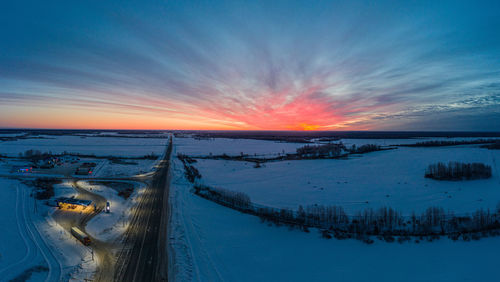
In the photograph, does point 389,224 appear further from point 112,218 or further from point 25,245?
point 25,245

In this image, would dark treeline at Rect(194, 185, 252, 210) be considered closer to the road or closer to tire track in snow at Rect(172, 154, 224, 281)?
tire track in snow at Rect(172, 154, 224, 281)

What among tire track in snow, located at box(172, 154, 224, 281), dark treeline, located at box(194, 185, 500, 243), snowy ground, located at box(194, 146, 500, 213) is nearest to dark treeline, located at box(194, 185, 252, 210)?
snowy ground, located at box(194, 146, 500, 213)

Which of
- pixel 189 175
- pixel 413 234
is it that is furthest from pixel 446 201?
pixel 189 175

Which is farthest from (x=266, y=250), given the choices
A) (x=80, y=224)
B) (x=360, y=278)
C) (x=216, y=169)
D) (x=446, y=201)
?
(x=216, y=169)

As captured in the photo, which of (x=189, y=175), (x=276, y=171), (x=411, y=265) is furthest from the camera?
(x=276, y=171)

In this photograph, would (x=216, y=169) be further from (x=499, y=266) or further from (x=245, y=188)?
(x=499, y=266)

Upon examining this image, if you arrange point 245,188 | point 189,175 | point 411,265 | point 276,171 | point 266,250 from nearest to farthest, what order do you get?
1. point 411,265
2. point 266,250
3. point 245,188
4. point 189,175
5. point 276,171

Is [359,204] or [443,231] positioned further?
[359,204]

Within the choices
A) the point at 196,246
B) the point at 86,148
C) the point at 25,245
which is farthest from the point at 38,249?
the point at 86,148
